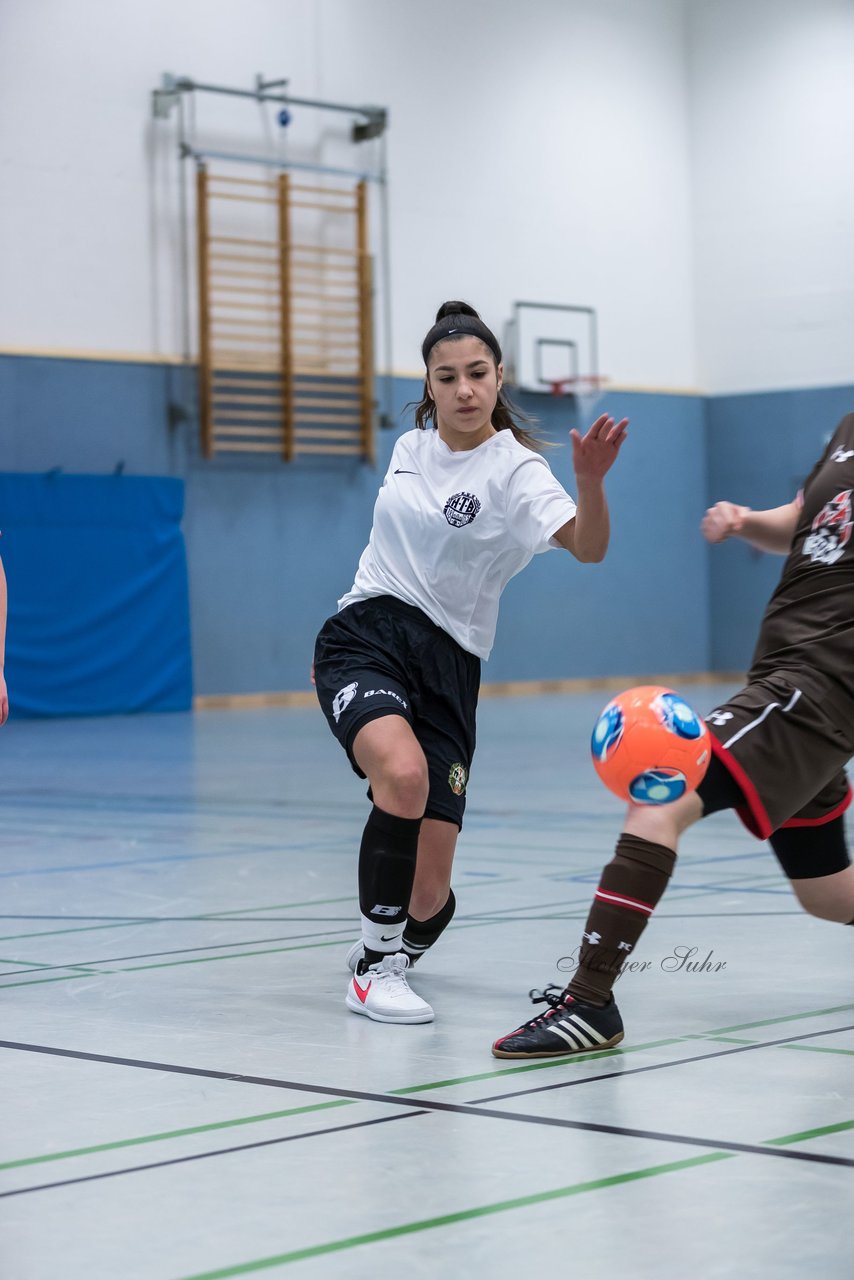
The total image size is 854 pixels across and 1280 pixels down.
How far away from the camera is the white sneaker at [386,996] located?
12.0ft

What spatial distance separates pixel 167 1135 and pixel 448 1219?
601 millimetres

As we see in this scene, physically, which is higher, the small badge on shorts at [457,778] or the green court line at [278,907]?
the small badge on shorts at [457,778]

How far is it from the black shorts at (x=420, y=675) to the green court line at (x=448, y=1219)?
5.14 ft

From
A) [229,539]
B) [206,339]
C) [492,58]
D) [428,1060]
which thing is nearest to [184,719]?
[229,539]

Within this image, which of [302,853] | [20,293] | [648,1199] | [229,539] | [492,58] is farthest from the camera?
[492,58]

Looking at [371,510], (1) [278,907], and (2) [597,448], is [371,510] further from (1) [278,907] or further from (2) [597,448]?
(2) [597,448]

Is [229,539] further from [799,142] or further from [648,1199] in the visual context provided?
[648,1199]

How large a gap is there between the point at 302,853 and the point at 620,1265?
175 inches

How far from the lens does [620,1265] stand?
213 cm

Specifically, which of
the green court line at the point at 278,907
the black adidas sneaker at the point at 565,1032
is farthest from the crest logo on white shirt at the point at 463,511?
the green court line at the point at 278,907

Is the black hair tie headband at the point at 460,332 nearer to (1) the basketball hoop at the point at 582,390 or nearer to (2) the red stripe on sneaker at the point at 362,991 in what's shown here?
(2) the red stripe on sneaker at the point at 362,991

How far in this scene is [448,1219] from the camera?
7.61 ft

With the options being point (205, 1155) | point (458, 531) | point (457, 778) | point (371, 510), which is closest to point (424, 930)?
point (457, 778)

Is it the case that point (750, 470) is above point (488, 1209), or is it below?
above
